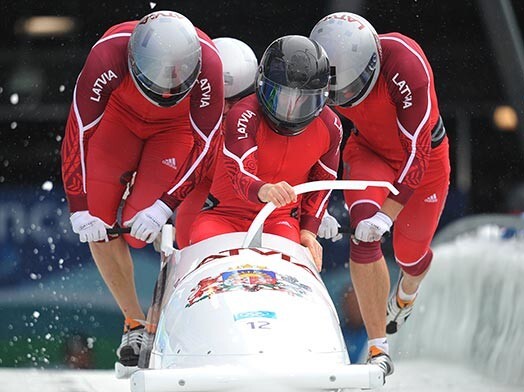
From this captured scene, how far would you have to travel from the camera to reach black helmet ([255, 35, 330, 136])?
361 centimetres

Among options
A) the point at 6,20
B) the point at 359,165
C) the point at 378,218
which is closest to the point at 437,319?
the point at 359,165

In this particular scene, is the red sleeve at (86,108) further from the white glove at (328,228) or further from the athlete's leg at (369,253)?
the athlete's leg at (369,253)

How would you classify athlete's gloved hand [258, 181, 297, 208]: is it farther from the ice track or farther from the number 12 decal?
the ice track

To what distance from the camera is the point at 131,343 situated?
14.5 ft

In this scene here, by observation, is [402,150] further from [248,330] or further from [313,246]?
[248,330]

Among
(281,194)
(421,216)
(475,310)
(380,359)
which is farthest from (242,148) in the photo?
(475,310)

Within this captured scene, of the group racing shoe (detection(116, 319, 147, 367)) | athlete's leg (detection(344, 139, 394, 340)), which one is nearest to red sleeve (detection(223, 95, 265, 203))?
athlete's leg (detection(344, 139, 394, 340))

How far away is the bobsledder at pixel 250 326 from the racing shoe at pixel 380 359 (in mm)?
1044

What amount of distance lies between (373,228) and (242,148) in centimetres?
68

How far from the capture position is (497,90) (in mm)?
7148

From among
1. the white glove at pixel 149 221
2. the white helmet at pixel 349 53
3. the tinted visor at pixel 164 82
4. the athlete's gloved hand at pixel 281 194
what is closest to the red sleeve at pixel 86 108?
the tinted visor at pixel 164 82

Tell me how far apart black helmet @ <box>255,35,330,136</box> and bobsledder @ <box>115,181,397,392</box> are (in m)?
0.35

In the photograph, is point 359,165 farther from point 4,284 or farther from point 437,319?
point 4,284

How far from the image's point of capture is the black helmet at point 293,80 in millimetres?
3611
